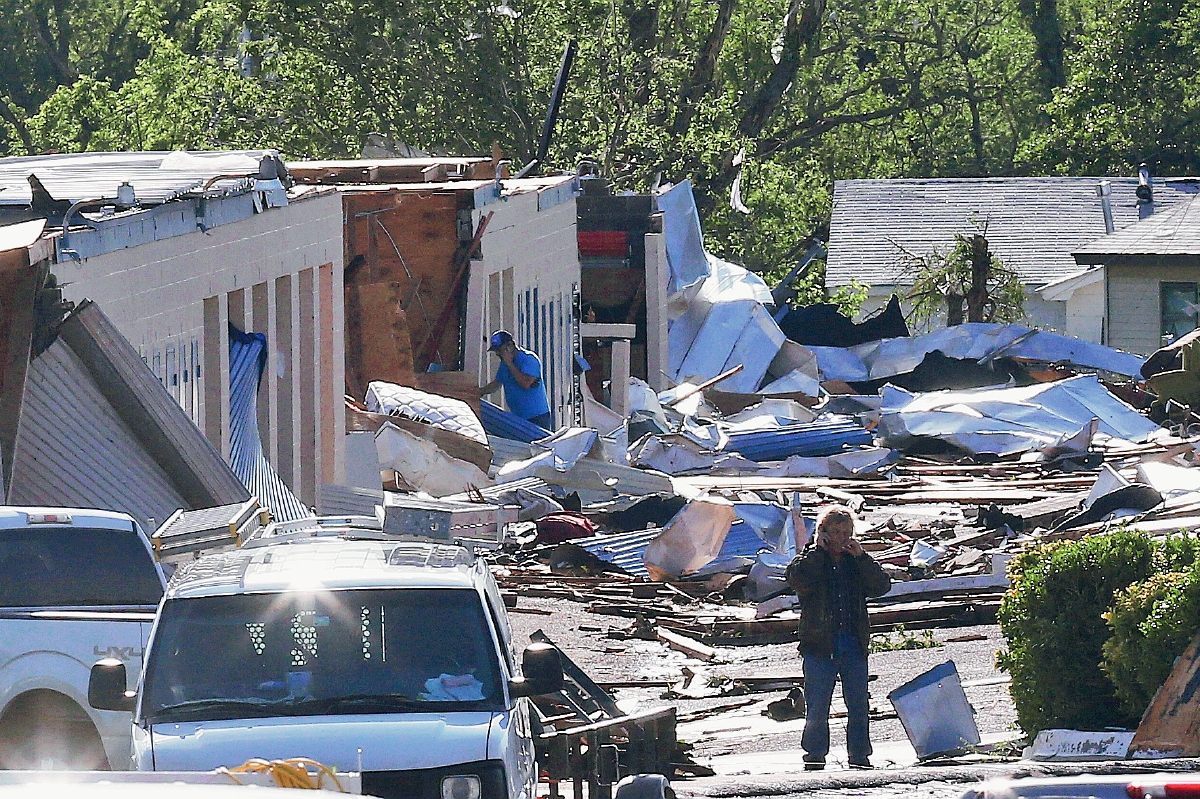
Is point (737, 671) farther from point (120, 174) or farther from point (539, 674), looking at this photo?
point (120, 174)

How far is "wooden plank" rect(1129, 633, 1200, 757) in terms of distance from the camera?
9.10m

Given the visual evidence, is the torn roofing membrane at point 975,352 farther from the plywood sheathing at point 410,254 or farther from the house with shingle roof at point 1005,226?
the plywood sheathing at point 410,254

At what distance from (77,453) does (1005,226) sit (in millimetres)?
39670

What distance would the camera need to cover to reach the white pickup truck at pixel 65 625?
9.50 metres

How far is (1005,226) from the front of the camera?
167ft

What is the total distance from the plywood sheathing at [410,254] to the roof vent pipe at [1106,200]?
27673 millimetres

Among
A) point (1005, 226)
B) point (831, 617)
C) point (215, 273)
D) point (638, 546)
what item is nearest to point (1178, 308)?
point (1005, 226)

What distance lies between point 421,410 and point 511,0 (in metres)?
20.6

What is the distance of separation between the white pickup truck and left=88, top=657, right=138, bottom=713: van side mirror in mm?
1279

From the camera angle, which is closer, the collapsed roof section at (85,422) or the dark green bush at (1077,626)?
the dark green bush at (1077,626)

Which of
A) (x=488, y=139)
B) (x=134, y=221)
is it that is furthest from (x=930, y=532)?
(x=488, y=139)

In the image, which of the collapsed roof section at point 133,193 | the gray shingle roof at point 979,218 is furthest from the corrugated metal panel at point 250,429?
the gray shingle roof at point 979,218

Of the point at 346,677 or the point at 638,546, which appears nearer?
the point at 346,677

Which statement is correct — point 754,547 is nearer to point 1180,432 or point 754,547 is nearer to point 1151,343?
point 1180,432
